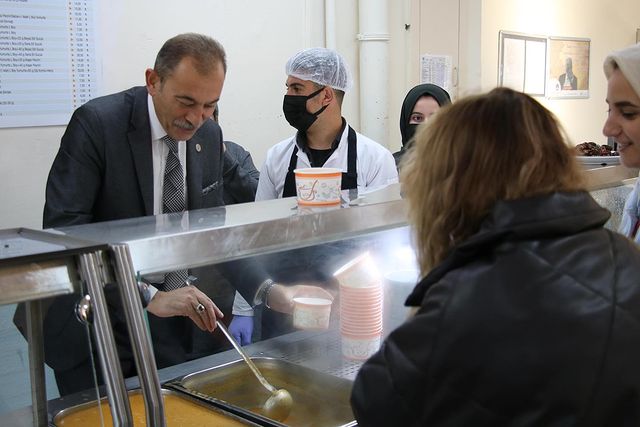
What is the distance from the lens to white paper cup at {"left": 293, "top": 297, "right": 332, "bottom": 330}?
2.10 meters

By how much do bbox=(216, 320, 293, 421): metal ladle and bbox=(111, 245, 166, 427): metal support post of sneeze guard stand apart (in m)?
0.57

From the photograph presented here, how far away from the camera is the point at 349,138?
3.16 metres

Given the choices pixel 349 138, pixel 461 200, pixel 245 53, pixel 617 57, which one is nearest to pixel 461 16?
pixel 245 53

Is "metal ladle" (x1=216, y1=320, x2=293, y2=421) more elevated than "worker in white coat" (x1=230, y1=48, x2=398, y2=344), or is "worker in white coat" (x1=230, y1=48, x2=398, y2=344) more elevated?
"worker in white coat" (x1=230, y1=48, x2=398, y2=344)

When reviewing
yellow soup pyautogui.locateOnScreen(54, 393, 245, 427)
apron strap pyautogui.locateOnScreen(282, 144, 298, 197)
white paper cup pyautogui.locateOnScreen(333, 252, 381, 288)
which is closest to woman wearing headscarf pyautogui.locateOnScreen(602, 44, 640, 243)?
white paper cup pyautogui.locateOnScreen(333, 252, 381, 288)

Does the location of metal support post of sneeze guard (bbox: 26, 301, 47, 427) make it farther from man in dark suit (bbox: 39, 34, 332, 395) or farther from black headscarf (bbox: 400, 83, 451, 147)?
black headscarf (bbox: 400, 83, 451, 147)

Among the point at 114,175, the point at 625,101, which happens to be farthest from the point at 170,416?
the point at 625,101

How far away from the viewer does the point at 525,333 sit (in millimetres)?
1030

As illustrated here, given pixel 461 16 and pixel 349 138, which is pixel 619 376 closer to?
pixel 349 138

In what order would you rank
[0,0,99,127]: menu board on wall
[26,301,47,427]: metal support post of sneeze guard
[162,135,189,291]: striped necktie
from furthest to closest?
[0,0,99,127]: menu board on wall
[162,135,189,291]: striped necktie
[26,301,47,427]: metal support post of sneeze guard

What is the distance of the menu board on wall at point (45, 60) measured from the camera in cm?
296

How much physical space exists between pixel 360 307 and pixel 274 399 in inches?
14.5

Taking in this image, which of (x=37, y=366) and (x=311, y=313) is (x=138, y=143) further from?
(x=37, y=366)

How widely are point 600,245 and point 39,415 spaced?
121 cm
